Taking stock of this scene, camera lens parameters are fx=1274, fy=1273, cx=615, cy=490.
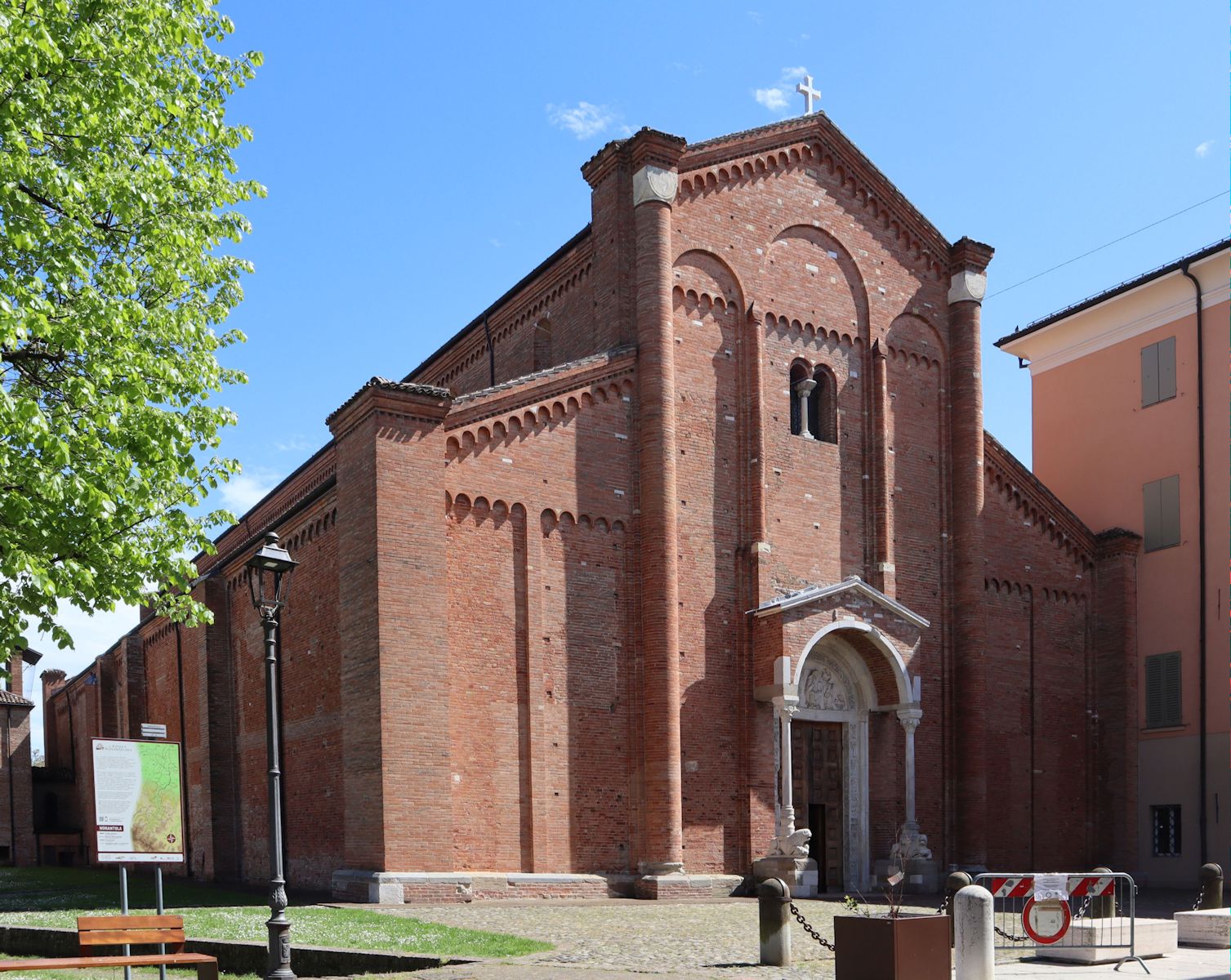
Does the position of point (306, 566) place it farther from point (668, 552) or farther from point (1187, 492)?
point (1187, 492)

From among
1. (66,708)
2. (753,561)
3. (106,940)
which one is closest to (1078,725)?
(753,561)

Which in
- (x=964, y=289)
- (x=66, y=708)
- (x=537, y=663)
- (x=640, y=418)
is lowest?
(x=66, y=708)

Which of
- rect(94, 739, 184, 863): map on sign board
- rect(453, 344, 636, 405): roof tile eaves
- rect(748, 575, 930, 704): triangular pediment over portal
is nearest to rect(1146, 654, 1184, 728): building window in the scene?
rect(748, 575, 930, 704): triangular pediment over portal

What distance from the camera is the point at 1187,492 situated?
89.9ft

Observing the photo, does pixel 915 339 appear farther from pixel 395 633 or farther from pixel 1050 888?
pixel 1050 888

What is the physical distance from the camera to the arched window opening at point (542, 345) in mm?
26125

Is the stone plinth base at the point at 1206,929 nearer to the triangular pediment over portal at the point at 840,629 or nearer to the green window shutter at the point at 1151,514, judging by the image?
the triangular pediment over portal at the point at 840,629

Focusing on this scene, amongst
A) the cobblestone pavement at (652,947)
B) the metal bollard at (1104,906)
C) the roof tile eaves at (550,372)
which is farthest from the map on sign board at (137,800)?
the metal bollard at (1104,906)

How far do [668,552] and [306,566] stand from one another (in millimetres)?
6493

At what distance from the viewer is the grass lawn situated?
1374 centimetres

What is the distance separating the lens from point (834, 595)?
74.8 feet

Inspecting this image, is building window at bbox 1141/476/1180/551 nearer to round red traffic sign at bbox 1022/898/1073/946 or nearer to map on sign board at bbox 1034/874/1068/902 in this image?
round red traffic sign at bbox 1022/898/1073/946

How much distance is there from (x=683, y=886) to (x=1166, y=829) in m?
12.4

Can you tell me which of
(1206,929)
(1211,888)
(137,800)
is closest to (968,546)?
(1211,888)
